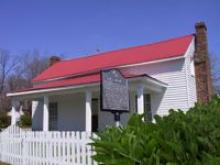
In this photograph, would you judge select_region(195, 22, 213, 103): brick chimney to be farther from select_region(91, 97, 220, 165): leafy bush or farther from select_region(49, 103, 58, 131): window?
select_region(91, 97, 220, 165): leafy bush

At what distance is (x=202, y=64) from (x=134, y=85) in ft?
19.5

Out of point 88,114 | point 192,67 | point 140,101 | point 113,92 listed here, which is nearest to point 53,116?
point 88,114

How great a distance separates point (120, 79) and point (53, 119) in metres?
17.0

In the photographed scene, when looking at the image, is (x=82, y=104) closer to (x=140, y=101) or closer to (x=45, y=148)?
(x=140, y=101)

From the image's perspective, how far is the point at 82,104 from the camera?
21.9m

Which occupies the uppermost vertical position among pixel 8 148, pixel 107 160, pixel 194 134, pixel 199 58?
pixel 199 58

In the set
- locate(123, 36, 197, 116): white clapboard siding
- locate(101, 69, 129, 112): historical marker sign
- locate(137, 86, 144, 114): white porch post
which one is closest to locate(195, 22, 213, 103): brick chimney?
locate(123, 36, 197, 116): white clapboard siding

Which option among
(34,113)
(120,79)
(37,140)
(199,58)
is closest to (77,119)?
(34,113)

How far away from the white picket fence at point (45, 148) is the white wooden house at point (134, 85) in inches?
212

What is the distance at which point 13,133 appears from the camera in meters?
11.5

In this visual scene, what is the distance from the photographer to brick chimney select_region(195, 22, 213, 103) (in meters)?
19.2

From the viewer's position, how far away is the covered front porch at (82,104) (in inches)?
639

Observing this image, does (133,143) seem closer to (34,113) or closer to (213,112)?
(213,112)

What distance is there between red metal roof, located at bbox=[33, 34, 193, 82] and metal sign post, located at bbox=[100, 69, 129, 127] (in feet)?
35.1
